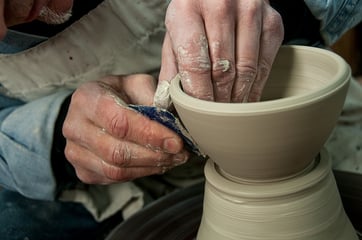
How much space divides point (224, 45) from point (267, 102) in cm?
12

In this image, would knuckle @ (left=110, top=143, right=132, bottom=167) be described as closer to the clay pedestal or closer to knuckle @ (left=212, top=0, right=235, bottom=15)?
the clay pedestal

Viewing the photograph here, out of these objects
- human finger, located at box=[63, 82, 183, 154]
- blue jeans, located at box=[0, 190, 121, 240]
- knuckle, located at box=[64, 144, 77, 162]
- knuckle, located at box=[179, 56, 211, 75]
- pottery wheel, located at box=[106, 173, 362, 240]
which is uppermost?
knuckle, located at box=[179, 56, 211, 75]

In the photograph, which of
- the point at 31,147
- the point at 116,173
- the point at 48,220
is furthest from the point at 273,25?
the point at 48,220

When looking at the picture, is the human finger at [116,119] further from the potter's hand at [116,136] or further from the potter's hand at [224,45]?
the potter's hand at [224,45]

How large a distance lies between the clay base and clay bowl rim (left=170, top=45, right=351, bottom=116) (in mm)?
138

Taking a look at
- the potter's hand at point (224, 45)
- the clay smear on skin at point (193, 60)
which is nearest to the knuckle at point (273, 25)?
the potter's hand at point (224, 45)

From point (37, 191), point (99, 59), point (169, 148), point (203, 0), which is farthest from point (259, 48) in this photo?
point (37, 191)

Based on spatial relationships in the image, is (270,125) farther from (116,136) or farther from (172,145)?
(116,136)

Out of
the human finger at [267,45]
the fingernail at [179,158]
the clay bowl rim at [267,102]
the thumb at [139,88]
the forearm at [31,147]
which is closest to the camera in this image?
the clay bowl rim at [267,102]

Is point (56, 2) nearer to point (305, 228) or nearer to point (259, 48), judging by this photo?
point (259, 48)

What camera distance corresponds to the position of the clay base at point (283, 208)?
2.72ft

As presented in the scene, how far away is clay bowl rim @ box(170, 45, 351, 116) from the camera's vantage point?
0.73m

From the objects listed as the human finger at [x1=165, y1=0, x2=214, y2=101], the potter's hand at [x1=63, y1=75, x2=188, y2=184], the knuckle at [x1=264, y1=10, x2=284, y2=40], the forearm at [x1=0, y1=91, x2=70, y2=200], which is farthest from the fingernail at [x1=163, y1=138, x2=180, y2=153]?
the forearm at [x1=0, y1=91, x2=70, y2=200]

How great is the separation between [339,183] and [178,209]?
298 mm
